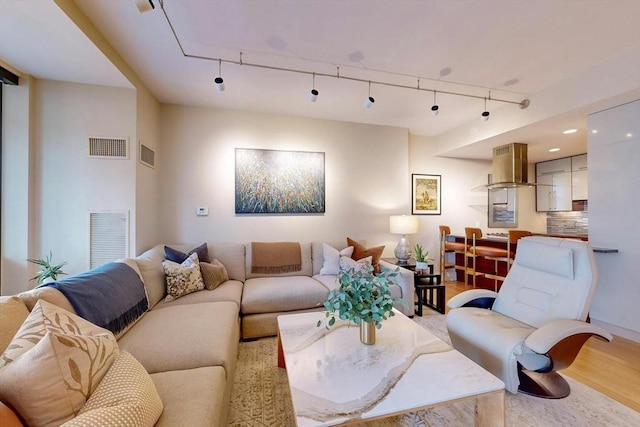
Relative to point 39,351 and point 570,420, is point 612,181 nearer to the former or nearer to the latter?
point 570,420

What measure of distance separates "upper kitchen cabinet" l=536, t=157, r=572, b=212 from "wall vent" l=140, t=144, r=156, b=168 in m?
6.50

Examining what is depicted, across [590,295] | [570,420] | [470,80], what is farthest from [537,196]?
[570,420]

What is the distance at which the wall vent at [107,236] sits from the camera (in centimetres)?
251

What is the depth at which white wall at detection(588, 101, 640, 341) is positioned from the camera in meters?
2.46

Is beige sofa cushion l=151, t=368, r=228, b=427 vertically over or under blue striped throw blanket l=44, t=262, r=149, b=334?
under

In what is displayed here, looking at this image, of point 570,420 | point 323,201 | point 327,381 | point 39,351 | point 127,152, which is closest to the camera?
→ point 39,351

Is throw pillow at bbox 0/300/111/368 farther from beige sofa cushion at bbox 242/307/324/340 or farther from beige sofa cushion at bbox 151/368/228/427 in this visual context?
beige sofa cushion at bbox 242/307/324/340

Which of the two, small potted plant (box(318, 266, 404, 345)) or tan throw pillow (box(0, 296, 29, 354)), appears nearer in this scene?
tan throw pillow (box(0, 296, 29, 354))

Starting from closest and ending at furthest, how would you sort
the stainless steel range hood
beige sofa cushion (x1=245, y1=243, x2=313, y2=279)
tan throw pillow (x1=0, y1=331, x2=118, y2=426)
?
tan throw pillow (x1=0, y1=331, x2=118, y2=426) → beige sofa cushion (x1=245, y1=243, x2=313, y2=279) → the stainless steel range hood

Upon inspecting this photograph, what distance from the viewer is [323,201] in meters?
3.66

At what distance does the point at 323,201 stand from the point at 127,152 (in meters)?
2.31

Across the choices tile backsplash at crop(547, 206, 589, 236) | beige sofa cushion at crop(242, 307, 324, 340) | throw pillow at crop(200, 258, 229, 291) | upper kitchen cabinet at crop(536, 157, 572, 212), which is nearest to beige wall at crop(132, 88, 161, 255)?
throw pillow at crop(200, 258, 229, 291)

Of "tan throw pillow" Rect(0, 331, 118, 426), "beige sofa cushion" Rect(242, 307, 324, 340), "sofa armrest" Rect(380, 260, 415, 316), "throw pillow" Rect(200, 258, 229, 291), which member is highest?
"tan throw pillow" Rect(0, 331, 118, 426)

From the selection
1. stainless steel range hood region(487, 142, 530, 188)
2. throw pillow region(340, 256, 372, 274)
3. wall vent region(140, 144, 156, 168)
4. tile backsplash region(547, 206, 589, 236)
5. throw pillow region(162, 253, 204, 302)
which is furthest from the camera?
tile backsplash region(547, 206, 589, 236)
